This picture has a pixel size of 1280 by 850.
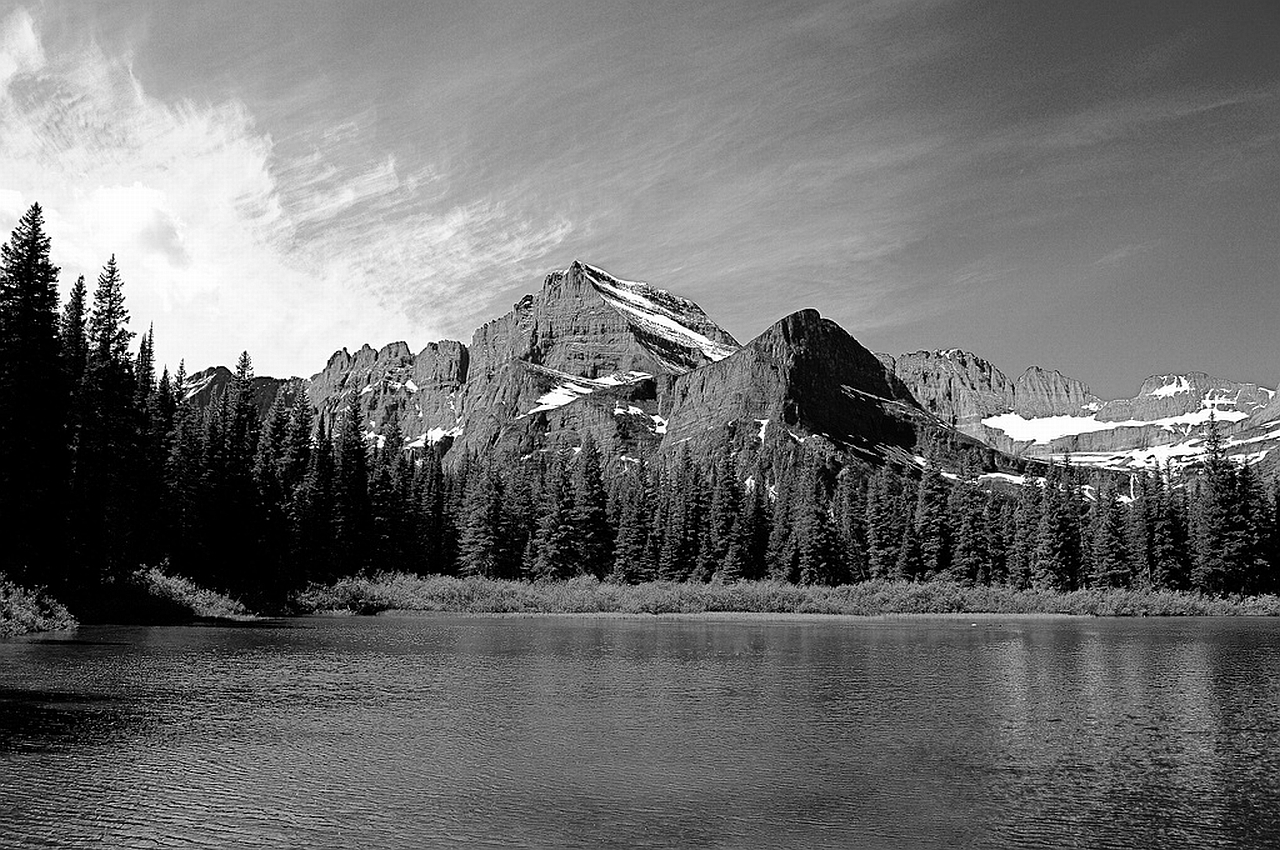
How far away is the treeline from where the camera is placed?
4900 cm

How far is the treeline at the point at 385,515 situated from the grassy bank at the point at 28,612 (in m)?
3.32

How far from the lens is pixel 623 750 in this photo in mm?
19750

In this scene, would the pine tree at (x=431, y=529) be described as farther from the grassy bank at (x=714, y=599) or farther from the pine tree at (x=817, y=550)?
the pine tree at (x=817, y=550)

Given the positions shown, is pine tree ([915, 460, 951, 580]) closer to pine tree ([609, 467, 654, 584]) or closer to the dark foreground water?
pine tree ([609, 467, 654, 584])

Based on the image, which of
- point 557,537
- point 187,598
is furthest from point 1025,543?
point 187,598

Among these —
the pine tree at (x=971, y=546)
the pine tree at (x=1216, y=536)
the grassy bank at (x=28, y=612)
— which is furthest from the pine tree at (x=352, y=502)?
the pine tree at (x=1216, y=536)

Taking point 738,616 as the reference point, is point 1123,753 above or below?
below

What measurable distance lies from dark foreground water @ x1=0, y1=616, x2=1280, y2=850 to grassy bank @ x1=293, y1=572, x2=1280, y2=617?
40.5 meters

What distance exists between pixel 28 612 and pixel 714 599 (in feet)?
170

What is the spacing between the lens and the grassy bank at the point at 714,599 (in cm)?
7900

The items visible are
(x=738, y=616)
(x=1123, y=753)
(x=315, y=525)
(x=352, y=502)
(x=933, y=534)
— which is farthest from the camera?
(x=933, y=534)

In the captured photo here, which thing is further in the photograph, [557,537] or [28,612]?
[557,537]

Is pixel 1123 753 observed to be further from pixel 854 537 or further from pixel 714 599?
pixel 854 537

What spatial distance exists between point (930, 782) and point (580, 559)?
10121 centimetres
